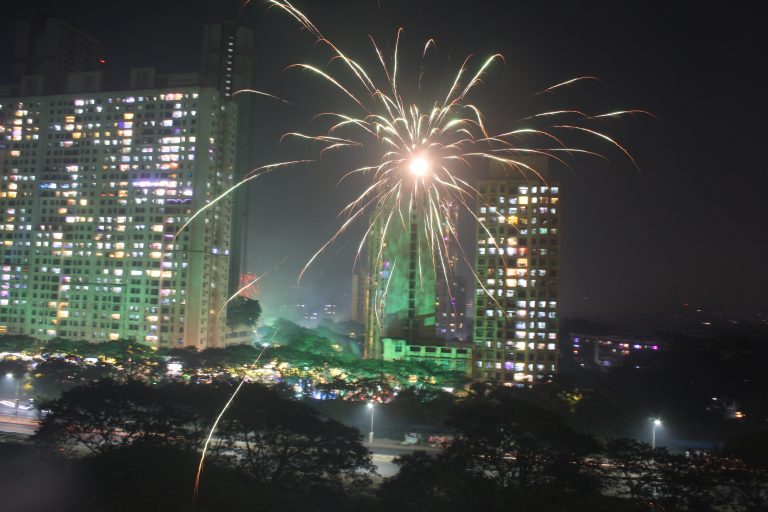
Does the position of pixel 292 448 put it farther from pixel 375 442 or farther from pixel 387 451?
pixel 375 442

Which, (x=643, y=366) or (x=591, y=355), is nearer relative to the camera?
(x=643, y=366)

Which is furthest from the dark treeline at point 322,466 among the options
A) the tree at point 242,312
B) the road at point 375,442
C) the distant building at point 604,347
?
the distant building at point 604,347

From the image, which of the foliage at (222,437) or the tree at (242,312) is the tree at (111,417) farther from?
the tree at (242,312)

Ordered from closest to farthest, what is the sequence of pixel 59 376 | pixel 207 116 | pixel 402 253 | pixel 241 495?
pixel 241 495 → pixel 59 376 → pixel 402 253 → pixel 207 116

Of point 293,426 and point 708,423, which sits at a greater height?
point 293,426

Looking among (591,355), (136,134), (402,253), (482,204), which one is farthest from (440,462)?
(591,355)

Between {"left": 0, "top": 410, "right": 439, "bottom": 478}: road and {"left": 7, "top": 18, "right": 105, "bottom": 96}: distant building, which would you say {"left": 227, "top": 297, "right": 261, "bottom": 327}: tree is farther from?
{"left": 0, "top": 410, "right": 439, "bottom": 478}: road

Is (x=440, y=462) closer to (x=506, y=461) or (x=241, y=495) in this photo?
(x=506, y=461)

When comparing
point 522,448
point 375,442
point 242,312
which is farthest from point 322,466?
point 242,312
